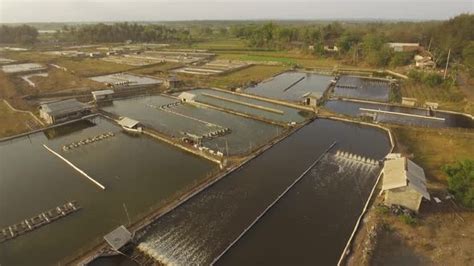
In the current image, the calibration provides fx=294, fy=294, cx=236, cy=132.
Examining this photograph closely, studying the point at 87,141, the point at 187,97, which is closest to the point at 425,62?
the point at 187,97

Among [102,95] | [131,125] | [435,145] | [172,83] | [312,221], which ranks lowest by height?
[312,221]

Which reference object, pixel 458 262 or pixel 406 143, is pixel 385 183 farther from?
pixel 406 143

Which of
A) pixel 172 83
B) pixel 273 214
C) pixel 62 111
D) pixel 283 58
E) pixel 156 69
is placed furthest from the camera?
pixel 283 58

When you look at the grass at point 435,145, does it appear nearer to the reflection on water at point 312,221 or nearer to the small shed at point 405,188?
the small shed at point 405,188

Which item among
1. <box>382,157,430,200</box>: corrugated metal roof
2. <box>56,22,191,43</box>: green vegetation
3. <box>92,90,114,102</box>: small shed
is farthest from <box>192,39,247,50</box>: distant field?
<box>382,157,430,200</box>: corrugated metal roof

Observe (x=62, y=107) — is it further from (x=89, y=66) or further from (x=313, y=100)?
(x=89, y=66)

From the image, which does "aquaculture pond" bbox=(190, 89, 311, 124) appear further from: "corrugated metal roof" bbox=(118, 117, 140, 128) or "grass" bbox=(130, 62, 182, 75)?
"grass" bbox=(130, 62, 182, 75)
